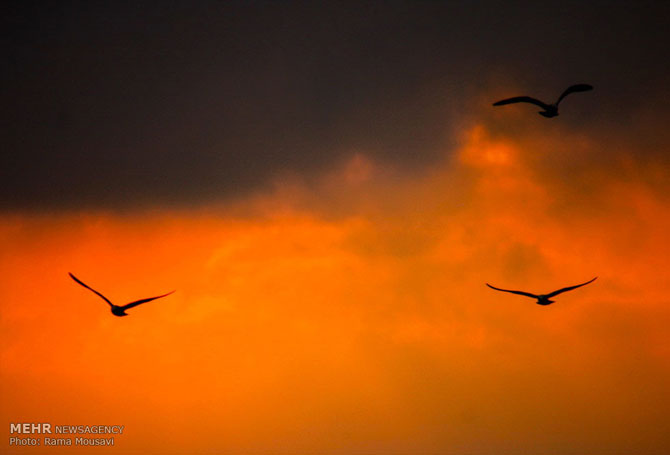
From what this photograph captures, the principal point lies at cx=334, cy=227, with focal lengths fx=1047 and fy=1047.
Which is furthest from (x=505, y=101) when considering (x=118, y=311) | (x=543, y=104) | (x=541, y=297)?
(x=118, y=311)

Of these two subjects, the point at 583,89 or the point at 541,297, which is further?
the point at 541,297

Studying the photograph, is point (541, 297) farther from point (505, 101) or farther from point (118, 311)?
point (118, 311)

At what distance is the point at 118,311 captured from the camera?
350 feet

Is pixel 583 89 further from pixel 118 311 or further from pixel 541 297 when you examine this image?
pixel 118 311

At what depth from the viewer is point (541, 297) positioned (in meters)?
→ 106

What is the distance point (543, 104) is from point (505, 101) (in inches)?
232

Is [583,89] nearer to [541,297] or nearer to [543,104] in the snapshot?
[543,104]

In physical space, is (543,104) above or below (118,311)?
above

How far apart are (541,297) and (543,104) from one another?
20.9 m

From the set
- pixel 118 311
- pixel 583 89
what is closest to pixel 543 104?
pixel 583 89

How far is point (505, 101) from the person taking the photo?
3656 inches

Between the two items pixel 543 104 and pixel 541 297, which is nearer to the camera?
pixel 543 104

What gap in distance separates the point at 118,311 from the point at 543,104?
4699 cm

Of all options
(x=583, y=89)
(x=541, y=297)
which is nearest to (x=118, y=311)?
(x=541, y=297)
